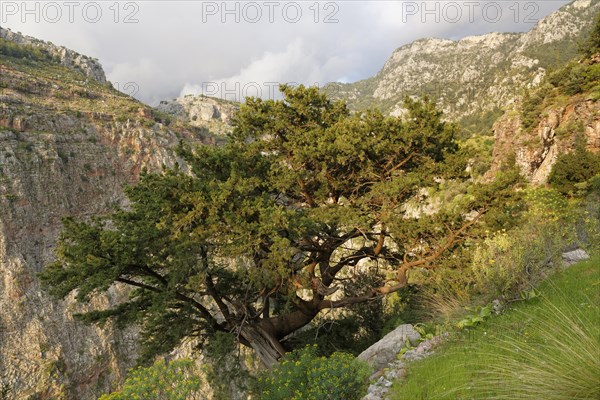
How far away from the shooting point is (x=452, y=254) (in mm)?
12688

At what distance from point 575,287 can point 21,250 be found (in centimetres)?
3750

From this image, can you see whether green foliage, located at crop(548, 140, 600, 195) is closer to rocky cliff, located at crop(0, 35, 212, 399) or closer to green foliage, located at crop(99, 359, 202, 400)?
green foliage, located at crop(99, 359, 202, 400)

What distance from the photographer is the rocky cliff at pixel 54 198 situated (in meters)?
26.5

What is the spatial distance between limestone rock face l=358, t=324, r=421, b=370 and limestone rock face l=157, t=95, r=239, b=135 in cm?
12205

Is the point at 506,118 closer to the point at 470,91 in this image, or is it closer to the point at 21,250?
the point at 21,250

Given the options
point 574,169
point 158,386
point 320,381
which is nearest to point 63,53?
point 158,386

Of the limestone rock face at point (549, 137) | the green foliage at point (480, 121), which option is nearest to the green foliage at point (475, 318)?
the limestone rock face at point (549, 137)

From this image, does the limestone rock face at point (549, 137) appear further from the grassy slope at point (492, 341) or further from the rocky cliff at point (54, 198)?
the rocky cliff at point (54, 198)

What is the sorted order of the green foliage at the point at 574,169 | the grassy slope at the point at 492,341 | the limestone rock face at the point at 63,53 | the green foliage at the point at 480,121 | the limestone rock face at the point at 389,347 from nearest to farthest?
the grassy slope at the point at 492,341
the limestone rock face at the point at 389,347
the green foliage at the point at 574,169
the green foliage at the point at 480,121
the limestone rock face at the point at 63,53

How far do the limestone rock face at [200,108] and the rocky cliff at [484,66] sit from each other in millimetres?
55232

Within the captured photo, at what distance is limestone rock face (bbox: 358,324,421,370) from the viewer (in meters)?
6.83

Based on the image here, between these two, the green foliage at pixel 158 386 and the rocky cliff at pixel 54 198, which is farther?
the rocky cliff at pixel 54 198

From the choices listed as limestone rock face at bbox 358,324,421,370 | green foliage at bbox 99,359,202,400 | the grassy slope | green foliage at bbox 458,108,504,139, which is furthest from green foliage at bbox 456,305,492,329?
green foliage at bbox 458,108,504,139

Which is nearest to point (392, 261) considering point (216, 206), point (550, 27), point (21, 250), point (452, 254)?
point (452, 254)
